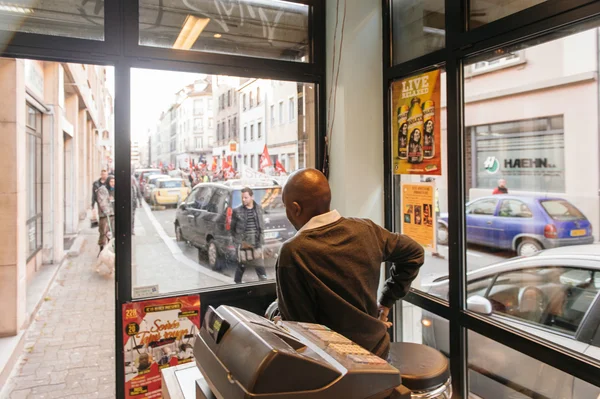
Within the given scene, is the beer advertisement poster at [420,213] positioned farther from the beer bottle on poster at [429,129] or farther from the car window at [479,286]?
the car window at [479,286]

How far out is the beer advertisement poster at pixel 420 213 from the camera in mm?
2645

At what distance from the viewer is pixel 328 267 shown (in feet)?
4.85

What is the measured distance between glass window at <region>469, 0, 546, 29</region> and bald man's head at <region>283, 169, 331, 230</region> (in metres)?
1.33

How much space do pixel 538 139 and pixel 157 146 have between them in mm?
2455

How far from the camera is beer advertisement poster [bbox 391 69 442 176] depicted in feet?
8.37

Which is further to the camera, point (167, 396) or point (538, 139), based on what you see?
point (538, 139)

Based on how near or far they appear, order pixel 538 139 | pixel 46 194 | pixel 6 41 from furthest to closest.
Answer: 1. pixel 46 194
2. pixel 538 139
3. pixel 6 41

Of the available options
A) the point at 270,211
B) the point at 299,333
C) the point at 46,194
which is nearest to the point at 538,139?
the point at 270,211

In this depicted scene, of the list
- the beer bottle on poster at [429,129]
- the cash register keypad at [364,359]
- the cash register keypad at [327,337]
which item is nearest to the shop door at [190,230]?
the beer bottle on poster at [429,129]

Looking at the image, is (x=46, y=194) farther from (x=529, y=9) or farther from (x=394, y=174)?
(x=529, y=9)

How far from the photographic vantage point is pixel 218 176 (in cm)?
288

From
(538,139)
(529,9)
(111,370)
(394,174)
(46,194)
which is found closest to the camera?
(529,9)

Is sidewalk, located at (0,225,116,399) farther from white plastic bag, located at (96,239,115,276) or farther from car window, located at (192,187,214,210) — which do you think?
car window, located at (192,187,214,210)

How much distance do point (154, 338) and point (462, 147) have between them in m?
2.11
